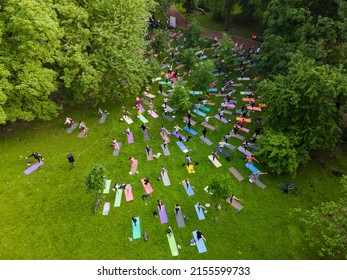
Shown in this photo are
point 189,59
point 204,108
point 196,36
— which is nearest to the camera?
point 204,108

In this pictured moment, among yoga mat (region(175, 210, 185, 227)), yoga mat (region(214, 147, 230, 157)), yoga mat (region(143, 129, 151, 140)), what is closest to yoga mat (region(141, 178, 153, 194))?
yoga mat (region(175, 210, 185, 227))

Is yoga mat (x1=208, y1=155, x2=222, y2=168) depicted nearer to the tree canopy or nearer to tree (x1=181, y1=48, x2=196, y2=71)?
the tree canopy

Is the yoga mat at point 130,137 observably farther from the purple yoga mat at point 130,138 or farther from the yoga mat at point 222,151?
the yoga mat at point 222,151

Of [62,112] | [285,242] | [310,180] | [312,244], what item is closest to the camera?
[312,244]

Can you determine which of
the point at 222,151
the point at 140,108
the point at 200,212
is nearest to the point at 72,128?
the point at 140,108

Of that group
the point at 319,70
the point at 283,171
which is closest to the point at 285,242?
the point at 283,171

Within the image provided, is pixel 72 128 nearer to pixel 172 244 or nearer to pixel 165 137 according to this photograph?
pixel 165 137

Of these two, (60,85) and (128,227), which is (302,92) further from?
(60,85)
